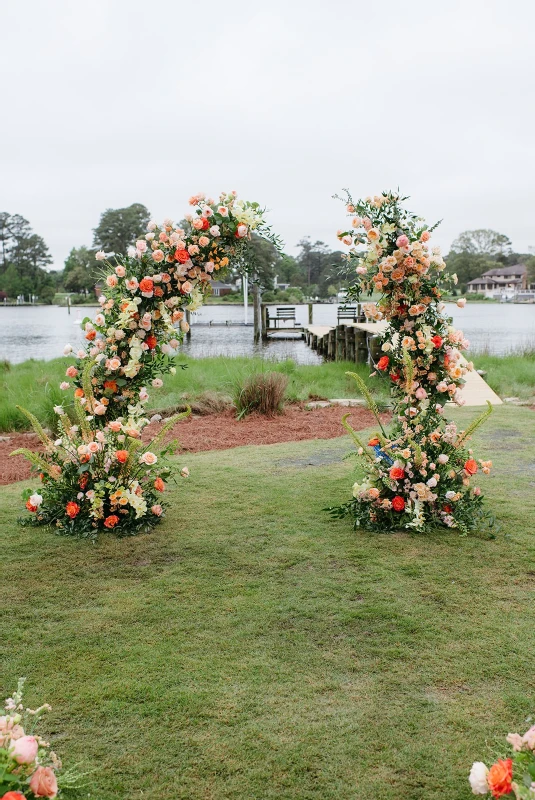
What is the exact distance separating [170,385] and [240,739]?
883cm

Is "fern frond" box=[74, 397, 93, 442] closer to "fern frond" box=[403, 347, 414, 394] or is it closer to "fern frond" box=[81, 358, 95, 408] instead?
"fern frond" box=[81, 358, 95, 408]

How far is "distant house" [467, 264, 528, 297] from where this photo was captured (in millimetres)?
106812

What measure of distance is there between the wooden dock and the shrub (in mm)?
1518

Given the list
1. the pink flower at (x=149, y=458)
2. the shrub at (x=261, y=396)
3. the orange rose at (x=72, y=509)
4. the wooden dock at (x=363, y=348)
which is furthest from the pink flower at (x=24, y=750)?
the shrub at (x=261, y=396)

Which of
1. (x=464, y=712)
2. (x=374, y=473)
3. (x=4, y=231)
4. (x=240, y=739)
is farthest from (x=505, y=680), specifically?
(x=4, y=231)

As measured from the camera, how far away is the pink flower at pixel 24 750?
1.49 m

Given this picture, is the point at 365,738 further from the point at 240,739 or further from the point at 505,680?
the point at 505,680

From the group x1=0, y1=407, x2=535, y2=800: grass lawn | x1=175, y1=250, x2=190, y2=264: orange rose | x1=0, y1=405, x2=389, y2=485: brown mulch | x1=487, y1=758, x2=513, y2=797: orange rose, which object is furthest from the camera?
x1=0, y1=405, x2=389, y2=485: brown mulch

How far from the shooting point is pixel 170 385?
11.1 metres

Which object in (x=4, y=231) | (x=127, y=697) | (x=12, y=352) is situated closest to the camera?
(x=127, y=697)

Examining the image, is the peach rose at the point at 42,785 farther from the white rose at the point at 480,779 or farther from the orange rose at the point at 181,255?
the orange rose at the point at 181,255

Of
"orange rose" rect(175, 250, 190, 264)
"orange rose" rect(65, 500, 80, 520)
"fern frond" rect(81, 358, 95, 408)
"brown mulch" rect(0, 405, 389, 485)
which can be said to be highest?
"orange rose" rect(175, 250, 190, 264)

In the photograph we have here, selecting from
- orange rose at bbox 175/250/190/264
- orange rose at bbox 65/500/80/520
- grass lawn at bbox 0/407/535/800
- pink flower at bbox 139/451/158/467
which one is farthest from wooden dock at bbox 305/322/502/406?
orange rose at bbox 65/500/80/520

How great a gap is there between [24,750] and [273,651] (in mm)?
1797
